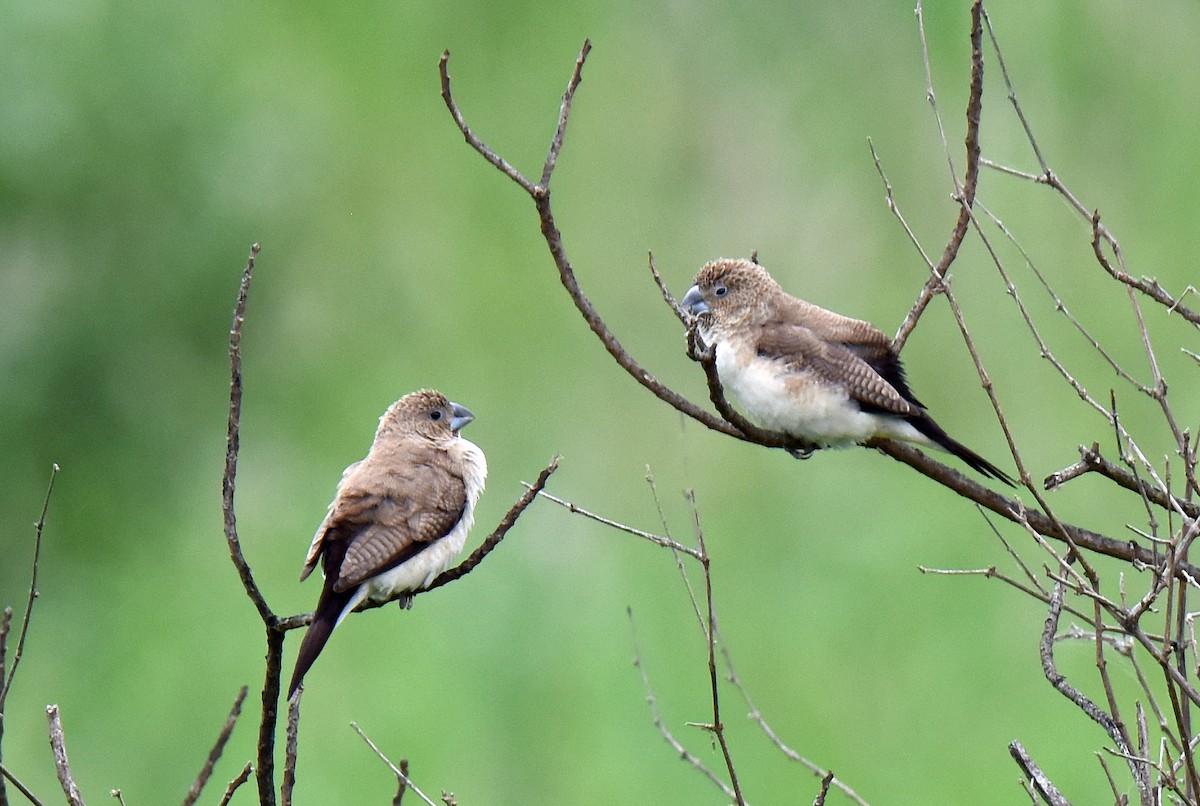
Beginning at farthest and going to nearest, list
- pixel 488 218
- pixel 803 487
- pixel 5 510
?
pixel 488 218
pixel 5 510
pixel 803 487

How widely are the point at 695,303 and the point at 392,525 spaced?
1.48m

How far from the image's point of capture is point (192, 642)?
1593 cm

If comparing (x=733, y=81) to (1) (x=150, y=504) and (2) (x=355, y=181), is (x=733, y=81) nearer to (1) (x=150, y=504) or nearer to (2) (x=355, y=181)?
(2) (x=355, y=181)

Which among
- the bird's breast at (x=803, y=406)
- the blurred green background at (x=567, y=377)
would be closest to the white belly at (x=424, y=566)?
the bird's breast at (x=803, y=406)

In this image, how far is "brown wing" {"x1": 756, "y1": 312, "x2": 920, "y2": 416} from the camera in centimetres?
513

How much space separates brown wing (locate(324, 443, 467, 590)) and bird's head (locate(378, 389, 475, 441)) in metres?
0.40

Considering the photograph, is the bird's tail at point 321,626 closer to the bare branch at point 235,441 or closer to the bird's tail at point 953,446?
the bare branch at point 235,441

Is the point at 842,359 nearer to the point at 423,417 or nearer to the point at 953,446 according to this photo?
the point at 953,446

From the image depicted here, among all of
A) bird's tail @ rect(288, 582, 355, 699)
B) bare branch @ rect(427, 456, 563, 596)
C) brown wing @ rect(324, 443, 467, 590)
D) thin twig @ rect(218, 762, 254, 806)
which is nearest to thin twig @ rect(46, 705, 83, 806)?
thin twig @ rect(218, 762, 254, 806)

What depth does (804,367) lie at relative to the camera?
5266mm

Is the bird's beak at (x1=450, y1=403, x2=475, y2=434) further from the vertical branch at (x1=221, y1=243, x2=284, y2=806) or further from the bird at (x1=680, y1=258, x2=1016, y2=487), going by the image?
the vertical branch at (x1=221, y1=243, x2=284, y2=806)

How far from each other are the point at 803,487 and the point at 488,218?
17.8 feet

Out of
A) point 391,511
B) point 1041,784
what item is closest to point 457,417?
point 391,511

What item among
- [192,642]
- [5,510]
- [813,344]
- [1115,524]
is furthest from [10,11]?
[813,344]
